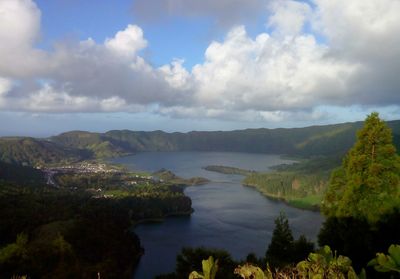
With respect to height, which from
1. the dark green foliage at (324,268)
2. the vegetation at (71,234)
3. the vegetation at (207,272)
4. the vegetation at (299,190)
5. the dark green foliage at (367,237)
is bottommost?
the vegetation at (299,190)

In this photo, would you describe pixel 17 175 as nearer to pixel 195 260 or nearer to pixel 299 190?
pixel 299 190

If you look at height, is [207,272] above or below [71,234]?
above

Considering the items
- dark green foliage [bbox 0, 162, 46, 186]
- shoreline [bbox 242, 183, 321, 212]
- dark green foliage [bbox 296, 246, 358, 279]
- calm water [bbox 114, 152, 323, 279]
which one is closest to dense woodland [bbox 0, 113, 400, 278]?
dark green foliage [bbox 296, 246, 358, 279]

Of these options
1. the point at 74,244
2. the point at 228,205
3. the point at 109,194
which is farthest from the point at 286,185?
the point at 74,244

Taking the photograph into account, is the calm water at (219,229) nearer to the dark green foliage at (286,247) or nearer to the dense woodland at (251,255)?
the dense woodland at (251,255)

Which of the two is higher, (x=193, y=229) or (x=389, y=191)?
(x=389, y=191)

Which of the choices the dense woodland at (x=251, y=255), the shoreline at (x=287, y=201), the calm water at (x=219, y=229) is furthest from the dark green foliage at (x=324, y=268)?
the shoreline at (x=287, y=201)

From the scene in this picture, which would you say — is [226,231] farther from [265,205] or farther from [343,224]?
[343,224]

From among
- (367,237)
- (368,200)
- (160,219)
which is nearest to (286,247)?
(368,200)
